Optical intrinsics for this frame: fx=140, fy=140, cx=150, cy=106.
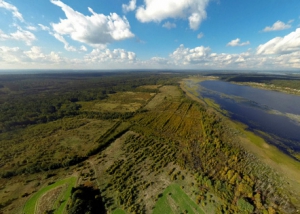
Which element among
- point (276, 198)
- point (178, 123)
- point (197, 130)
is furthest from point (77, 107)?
point (276, 198)

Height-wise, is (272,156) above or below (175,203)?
below

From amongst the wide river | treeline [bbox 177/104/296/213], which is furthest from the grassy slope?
the wide river

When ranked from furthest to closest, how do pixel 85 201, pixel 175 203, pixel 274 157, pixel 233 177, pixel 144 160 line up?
1. pixel 274 157
2. pixel 144 160
3. pixel 233 177
4. pixel 175 203
5. pixel 85 201

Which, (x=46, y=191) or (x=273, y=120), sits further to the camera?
(x=273, y=120)

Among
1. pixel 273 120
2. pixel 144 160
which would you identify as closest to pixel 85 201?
pixel 144 160

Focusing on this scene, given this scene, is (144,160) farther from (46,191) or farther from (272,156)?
(272,156)

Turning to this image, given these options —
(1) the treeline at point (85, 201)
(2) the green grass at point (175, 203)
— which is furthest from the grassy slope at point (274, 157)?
(1) the treeline at point (85, 201)

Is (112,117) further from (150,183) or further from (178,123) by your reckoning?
(150,183)

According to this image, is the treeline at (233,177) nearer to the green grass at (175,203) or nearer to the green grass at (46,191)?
the green grass at (175,203)
